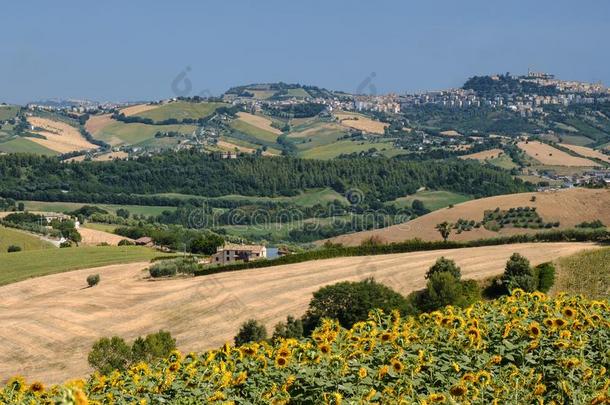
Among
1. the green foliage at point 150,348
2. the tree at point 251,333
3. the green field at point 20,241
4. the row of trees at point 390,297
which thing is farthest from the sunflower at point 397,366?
the green field at point 20,241

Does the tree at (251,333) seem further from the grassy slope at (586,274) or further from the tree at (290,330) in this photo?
the grassy slope at (586,274)

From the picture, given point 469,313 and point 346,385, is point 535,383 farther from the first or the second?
point 469,313

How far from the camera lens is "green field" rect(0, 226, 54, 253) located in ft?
413

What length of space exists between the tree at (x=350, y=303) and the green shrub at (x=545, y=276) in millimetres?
9381

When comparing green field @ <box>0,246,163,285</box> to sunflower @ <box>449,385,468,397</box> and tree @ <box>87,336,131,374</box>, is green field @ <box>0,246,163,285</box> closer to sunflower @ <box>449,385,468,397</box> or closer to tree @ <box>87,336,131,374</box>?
tree @ <box>87,336,131,374</box>

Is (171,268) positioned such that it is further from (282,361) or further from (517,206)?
(282,361)

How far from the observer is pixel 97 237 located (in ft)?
461

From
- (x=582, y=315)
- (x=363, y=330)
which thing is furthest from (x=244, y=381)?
(x=582, y=315)

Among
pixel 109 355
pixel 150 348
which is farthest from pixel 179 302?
pixel 109 355

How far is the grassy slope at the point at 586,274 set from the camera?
5509cm

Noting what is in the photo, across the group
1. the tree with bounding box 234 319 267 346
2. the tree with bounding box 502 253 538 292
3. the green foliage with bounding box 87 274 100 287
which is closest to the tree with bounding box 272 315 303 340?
the tree with bounding box 234 319 267 346

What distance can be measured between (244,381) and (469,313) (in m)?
6.29

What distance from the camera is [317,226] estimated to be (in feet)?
628

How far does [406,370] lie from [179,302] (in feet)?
190
